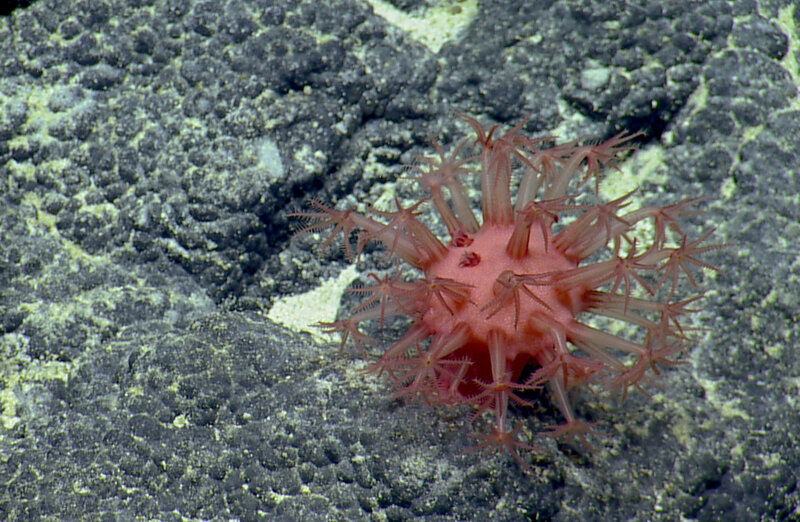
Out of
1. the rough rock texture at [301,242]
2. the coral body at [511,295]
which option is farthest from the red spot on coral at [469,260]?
the rough rock texture at [301,242]

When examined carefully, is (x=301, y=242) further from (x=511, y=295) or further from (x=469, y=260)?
(x=511, y=295)

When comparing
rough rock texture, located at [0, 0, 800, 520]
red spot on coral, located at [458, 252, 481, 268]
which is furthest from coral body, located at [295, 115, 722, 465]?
rough rock texture, located at [0, 0, 800, 520]

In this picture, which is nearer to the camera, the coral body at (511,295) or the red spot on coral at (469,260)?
the coral body at (511,295)

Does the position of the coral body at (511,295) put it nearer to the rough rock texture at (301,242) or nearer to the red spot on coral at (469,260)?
the red spot on coral at (469,260)

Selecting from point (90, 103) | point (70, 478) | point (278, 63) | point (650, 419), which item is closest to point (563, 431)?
point (650, 419)

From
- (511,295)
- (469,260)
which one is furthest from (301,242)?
(511,295)

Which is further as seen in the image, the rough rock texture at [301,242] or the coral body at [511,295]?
the rough rock texture at [301,242]

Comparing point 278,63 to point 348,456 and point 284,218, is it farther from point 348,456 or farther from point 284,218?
point 348,456
